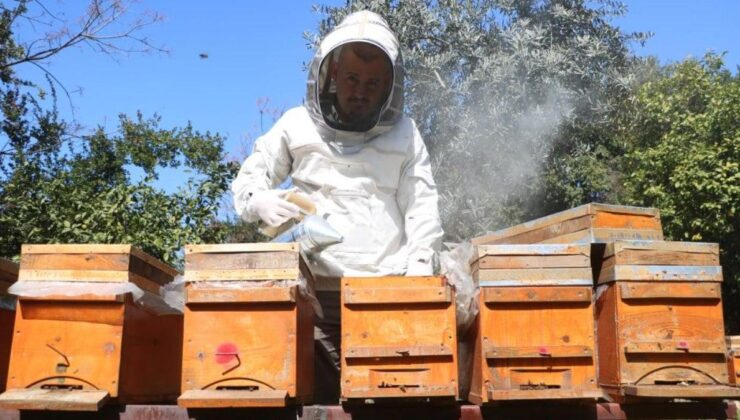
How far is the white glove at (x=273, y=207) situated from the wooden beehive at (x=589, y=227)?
88cm

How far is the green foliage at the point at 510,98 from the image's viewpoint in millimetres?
13117

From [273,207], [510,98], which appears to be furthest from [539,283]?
[510,98]

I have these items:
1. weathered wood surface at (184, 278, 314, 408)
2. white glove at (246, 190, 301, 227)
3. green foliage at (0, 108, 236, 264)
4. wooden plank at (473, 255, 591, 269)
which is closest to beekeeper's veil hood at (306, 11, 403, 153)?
white glove at (246, 190, 301, 227)

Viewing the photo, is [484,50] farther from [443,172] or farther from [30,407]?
[30,407]

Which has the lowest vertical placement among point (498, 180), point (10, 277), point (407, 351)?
point (407, 351)

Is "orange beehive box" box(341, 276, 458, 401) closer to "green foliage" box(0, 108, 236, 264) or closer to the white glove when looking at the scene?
the white glove

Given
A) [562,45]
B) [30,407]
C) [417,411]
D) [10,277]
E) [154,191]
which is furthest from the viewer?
[562,45]

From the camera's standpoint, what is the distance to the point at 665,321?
8.65ft

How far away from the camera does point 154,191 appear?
791 centimetres

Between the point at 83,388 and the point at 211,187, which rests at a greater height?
the point at 211,187

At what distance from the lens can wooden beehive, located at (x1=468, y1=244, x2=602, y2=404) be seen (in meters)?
2.53

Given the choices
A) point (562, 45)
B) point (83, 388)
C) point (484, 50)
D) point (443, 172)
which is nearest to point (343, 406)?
point (83, 388)

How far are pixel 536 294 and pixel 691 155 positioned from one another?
1151 cm

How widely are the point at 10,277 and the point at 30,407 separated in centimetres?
81
